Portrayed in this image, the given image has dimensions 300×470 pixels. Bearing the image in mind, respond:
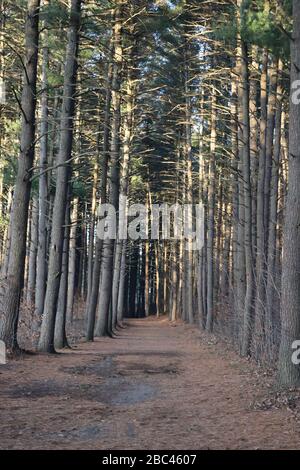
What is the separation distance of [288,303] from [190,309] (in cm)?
2391

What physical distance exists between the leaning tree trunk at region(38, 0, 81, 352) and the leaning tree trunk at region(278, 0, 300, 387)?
6154mm

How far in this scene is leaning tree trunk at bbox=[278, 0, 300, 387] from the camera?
877 cm

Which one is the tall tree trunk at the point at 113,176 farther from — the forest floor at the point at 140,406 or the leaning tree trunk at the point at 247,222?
the forest floor at the point at 140,406

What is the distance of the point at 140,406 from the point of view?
313 inches

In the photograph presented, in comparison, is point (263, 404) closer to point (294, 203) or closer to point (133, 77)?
point (294, 203)

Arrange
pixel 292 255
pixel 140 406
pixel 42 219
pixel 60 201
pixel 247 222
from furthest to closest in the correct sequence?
1. pixel 42 219
2. pixel 247 222
3. pixel 60 201
4. pixel 292 255
5. pixel 140 406

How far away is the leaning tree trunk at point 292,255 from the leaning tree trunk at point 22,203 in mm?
5931

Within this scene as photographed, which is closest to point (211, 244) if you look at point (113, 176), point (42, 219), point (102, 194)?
point (113, 176)

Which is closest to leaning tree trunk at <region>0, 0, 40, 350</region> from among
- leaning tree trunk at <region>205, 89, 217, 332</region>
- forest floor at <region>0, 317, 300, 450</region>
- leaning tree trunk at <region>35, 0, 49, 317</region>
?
forest floor at <region>0, 317, 300, 450</region>

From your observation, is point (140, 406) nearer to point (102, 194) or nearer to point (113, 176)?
point (102, 194)

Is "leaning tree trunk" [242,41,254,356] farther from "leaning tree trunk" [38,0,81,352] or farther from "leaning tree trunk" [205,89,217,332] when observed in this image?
"leaning tree trunk" [205,89,217,332]

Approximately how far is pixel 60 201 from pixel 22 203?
6.14 feet

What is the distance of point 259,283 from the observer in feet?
Result: 44.1

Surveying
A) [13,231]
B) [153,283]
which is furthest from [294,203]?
[153,283]
